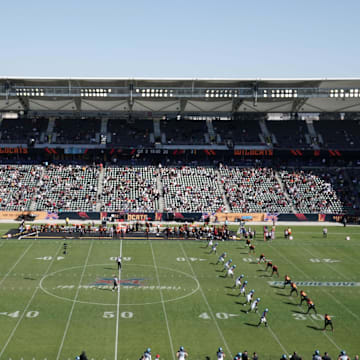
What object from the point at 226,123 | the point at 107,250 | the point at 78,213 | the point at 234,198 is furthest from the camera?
the point at 226,123

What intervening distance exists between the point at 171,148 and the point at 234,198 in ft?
39.0

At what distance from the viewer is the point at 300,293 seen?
1206 inches

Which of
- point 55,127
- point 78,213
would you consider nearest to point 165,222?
point 78,213

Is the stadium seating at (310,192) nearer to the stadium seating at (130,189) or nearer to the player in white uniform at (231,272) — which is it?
the stadium seating at (130,189)

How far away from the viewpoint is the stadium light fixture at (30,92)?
64375 mm

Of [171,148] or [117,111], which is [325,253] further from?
[117,111]

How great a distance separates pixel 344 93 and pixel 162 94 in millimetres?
21946

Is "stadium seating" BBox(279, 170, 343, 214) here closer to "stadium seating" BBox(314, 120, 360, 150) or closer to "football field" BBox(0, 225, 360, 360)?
"stadium seating" BBox(314, 120, 360, 150)

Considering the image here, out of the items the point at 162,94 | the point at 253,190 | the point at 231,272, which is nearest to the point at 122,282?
the point at 231,272

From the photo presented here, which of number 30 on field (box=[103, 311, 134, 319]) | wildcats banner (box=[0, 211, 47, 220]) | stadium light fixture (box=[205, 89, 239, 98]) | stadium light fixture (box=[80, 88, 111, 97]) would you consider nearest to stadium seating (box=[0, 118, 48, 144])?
stadium light fixture (box=[80, 88, 111, 97])

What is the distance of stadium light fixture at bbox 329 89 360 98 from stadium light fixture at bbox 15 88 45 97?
1363 inches

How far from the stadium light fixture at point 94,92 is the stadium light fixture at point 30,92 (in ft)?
15.8

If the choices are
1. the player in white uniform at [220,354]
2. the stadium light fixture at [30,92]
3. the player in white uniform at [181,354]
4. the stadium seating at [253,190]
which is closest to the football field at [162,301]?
the player in white uniform at [181,354]

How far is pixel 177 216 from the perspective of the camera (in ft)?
187
